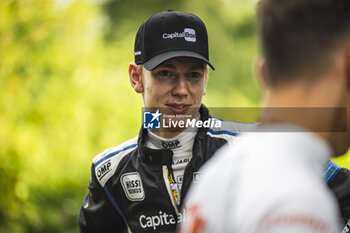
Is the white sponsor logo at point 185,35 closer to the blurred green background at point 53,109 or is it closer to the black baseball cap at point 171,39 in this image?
the black baseball cap at point 171,39

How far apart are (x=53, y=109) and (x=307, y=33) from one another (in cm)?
603

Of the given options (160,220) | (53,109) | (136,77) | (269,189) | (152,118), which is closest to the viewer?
(269,189)

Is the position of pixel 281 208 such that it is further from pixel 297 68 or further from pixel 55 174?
pixel 55 174

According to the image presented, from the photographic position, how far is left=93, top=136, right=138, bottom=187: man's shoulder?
2.89 m

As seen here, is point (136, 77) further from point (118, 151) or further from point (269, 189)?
point (269, 189)

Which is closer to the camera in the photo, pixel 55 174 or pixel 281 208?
pixel 281 208

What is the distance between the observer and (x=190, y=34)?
2.79 metres

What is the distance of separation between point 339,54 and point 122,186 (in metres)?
1.85

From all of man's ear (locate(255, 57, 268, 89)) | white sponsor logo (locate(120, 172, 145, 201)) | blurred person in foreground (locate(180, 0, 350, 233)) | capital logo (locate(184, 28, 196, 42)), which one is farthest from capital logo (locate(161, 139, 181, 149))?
blurred person in foreground (locate(180, 0, 350, 233))

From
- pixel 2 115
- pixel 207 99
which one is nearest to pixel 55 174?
pixel 2 115

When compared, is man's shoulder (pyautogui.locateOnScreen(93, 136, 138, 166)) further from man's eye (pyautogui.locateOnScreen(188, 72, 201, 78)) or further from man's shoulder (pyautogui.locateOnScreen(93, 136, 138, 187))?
man's eye (pyautogui.locateOnScreen(188, 72, 201, 78))

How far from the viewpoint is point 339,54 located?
3.96 feet

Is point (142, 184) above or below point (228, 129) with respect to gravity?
below

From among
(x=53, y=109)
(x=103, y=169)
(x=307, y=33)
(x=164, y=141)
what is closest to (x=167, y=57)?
(x=164, y=141)
